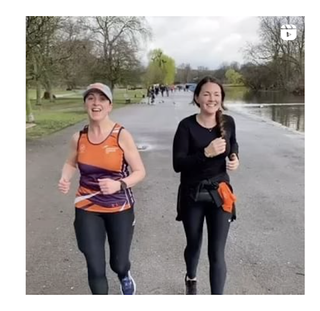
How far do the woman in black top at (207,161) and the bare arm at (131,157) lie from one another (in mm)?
139

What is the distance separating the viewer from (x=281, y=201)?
119 inches

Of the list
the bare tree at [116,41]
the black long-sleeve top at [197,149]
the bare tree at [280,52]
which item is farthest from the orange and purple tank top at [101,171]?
the bare tree at [280,52]

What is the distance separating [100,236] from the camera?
1.73 meters

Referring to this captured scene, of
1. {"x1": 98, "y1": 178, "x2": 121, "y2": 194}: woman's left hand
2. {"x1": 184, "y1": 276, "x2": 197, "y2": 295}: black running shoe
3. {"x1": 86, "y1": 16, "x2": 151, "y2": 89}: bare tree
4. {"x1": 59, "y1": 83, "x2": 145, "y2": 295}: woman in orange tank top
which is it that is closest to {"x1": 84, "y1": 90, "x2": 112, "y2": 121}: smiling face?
{"x1": 59, "y1": 83, "x2": 145, "y2": 295}: woman in orange tank top

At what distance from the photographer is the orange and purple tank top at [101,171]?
166cm

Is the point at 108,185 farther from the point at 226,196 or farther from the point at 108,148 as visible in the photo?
the point at 226,196

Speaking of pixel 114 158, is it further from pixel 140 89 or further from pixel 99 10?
pixel 140 89

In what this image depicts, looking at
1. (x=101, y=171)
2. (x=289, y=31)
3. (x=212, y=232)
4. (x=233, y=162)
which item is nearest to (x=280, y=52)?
(x=289, y=31)

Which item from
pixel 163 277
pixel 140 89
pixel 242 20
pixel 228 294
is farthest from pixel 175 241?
pixel 242 20

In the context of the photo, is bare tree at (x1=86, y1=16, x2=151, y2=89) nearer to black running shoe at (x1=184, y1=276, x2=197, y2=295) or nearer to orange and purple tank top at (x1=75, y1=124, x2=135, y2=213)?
orange and purple tank top at (x1=75, y1=124, x2=135, y2=213)

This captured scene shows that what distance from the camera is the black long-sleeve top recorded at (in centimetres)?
171

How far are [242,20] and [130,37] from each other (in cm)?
52

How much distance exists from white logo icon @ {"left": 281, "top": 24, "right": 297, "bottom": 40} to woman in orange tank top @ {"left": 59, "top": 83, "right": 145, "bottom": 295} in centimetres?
82

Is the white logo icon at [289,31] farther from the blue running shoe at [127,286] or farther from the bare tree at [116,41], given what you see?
the blue running shoe at [127,286]
